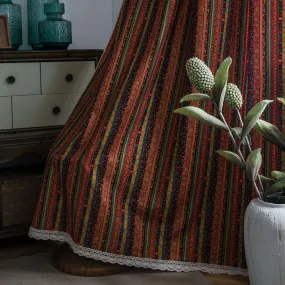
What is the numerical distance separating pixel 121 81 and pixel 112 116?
6.1 inches

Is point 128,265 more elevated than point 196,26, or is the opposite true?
point 196,26

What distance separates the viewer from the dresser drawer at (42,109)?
2.64 metres

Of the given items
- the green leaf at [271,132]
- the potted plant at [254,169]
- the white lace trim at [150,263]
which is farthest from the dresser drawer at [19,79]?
the green leaf at [271,132]

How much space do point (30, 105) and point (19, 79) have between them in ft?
0.41

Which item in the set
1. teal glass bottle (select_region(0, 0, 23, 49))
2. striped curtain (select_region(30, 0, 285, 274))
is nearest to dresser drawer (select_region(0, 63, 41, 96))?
teal glass bottle (select_region(0, 0, 23, 49))

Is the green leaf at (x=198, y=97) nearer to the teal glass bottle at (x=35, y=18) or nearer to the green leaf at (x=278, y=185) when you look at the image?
the green leaf at (x=278, y=185)

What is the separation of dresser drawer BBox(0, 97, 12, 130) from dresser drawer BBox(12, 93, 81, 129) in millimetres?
23

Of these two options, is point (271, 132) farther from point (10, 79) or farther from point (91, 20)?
point (91, 20)

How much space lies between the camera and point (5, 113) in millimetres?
2607

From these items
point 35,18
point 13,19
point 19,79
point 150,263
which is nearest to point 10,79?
point 19,79

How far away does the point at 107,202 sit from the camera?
2.34m

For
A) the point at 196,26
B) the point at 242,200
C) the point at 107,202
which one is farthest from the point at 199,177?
the point at 196,26

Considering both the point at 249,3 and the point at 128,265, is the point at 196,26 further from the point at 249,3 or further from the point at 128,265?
the point at 128,265

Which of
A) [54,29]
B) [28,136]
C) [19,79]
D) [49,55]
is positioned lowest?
[28,136]
